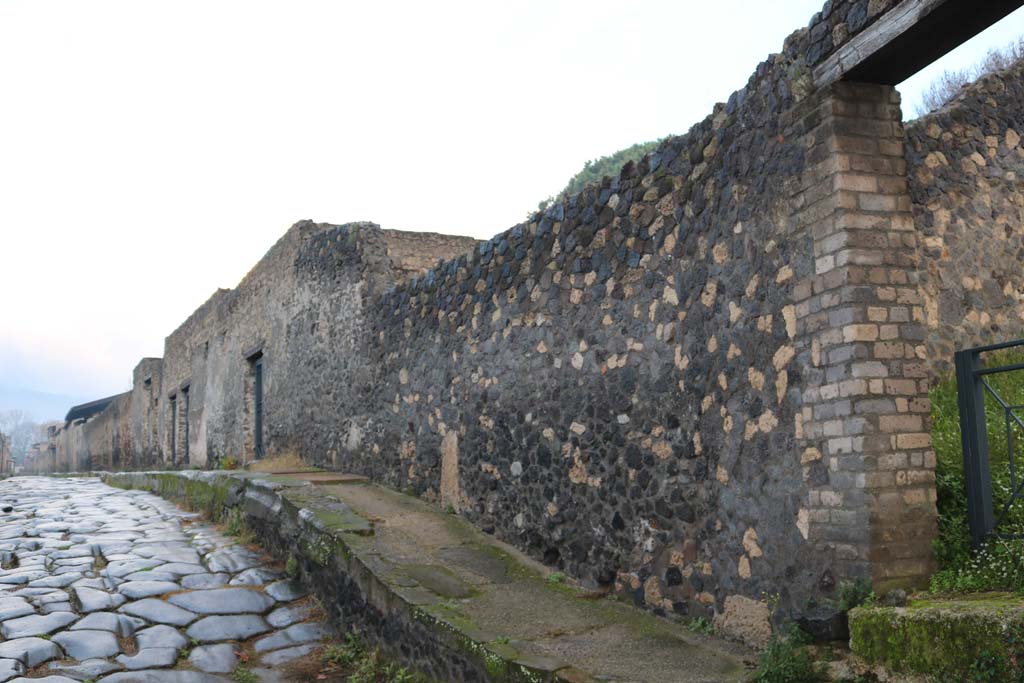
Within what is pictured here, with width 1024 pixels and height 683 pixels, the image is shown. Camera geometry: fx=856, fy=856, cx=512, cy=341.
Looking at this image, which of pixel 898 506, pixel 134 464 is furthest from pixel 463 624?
pixel 134 464

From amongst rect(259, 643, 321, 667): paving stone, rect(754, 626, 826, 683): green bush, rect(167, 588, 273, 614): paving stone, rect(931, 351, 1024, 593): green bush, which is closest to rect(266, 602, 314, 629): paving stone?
rect(167, 588, 273, 614): paving stone

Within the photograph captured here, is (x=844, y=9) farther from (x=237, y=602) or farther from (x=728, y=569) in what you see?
(x=237, y=602)

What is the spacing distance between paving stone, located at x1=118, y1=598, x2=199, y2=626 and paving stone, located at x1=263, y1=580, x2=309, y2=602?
72 cm

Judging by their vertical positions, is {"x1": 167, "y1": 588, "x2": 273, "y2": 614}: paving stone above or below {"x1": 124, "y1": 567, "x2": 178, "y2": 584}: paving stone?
below

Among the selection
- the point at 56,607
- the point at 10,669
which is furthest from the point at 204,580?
the point at 10,669

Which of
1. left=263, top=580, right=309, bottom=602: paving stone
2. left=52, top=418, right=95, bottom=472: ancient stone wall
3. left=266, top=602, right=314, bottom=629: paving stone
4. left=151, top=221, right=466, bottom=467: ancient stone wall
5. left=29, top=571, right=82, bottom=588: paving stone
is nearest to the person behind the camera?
left=266, top=602, right=314, bottom=629: paving stone

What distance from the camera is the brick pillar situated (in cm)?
384

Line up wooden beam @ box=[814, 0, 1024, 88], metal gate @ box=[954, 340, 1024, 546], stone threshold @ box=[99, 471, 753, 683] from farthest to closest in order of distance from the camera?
stone threshold @ box=[99, 471, 753, 683], metal gate @ box=[954, 340, 1024, 546], wooden beam @ box=[814, 0, 1024, 88]

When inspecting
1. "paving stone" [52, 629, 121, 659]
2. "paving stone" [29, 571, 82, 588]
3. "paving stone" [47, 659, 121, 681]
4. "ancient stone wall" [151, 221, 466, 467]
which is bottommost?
"paving stone" [47, 659, 121, 681]

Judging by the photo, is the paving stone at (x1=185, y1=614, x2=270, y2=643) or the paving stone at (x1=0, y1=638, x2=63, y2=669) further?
the paving stone at (x1=185, y1=614, x2=270, y2=643)

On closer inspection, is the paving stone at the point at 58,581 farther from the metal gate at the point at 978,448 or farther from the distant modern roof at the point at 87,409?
the distant modern roof at the point at 87,409

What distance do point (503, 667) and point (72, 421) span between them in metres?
45.4

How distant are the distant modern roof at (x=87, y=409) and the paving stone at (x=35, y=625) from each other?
1512 inches

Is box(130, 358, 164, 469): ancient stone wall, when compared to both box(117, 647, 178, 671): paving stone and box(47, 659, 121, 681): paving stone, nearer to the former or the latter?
box(117, 647, 178, 671): paving stone
